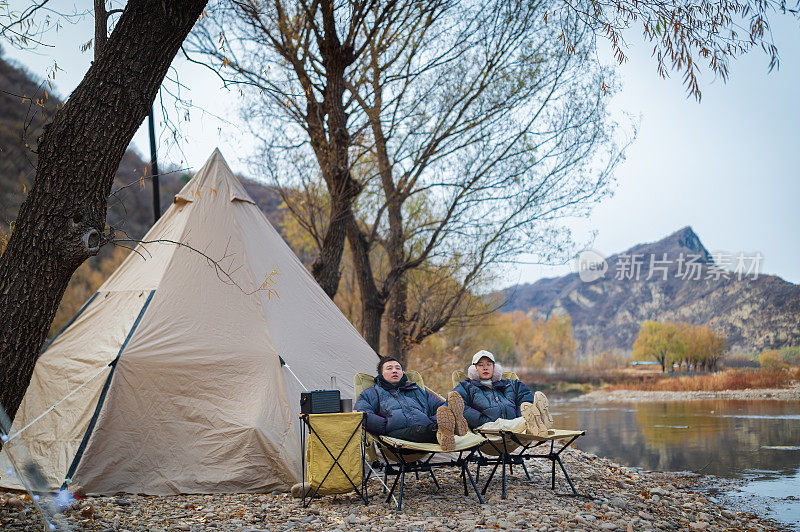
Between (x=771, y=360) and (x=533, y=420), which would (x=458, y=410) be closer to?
(x=533, y=420)

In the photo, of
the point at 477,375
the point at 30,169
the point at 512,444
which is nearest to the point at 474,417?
the point at 477,375

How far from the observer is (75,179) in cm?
330

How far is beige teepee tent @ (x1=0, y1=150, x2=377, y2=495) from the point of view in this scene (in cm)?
476

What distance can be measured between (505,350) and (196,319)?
37458 millimetres

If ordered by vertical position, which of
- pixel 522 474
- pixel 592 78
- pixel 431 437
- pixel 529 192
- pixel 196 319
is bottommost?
pixel 522 474

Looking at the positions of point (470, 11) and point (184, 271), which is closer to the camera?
point (184, 271)

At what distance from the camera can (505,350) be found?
41.5m

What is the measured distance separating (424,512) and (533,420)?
1.00 metres

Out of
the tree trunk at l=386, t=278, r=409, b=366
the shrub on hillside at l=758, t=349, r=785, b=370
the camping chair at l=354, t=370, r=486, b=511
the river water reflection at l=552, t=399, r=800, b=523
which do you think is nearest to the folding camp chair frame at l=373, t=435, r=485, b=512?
the camping chair at l=354, t=370, r=486, b=511

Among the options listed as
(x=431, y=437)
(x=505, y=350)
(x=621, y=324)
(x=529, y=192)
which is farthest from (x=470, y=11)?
(x=621, y=324)

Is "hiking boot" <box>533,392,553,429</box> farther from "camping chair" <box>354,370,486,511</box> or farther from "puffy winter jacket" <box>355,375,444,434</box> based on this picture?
"puffy winter jacket" <box>355,375,444,434</box>

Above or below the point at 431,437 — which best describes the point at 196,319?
above

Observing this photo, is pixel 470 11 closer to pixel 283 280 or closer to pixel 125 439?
pixel 283 280

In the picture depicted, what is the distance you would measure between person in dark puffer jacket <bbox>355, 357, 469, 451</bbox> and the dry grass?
55.0 ft
